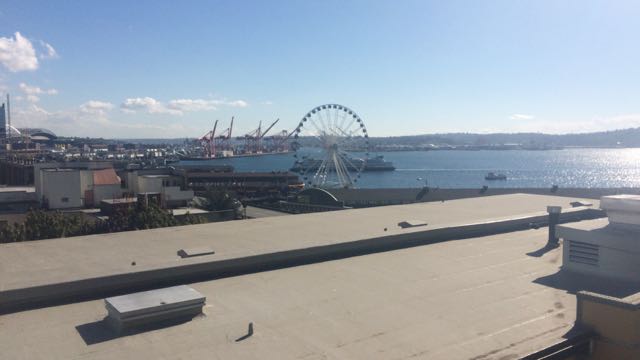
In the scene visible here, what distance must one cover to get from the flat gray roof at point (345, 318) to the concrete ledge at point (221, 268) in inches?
8.1

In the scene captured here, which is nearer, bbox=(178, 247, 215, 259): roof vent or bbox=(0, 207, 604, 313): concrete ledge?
bbox=(0, 207, 604, 313): concrete ledge

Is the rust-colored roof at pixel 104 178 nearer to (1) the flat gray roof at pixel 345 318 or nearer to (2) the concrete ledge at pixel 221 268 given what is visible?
(1) the flat gray roof at pixel 345 318

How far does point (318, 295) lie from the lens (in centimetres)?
779

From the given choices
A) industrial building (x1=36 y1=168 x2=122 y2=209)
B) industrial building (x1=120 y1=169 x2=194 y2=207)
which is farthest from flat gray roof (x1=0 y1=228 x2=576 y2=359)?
industrial building (x1=36 y1=168 x2=122 y2=209)

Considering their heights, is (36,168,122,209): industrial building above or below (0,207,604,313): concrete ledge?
below

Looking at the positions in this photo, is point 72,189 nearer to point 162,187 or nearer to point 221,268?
point 162,187

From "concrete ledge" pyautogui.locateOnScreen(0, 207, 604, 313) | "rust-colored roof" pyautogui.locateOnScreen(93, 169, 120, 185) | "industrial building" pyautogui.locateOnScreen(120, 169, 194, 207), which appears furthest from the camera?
"rust-colored roof" pyautogui.locateOnScreen(93, 169, 120, 185)

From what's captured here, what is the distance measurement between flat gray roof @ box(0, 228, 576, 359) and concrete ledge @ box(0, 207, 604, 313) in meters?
0.21

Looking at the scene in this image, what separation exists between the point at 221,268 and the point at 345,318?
272 centimetres

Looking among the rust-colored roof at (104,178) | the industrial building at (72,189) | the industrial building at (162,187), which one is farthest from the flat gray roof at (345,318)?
the rust-colored roof at (104,178)

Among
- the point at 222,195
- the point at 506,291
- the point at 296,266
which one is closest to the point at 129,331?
the point at 296,266

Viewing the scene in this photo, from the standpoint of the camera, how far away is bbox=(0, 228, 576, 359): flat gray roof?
5.80m

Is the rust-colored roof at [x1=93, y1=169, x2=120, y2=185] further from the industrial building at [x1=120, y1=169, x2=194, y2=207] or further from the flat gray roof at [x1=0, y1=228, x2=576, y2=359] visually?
the flat gray roof at [x1=0, y1=228, x2=576, y2=359]

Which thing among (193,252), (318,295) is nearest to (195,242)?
(193,252)
